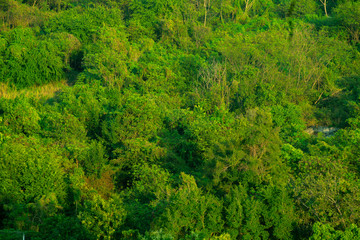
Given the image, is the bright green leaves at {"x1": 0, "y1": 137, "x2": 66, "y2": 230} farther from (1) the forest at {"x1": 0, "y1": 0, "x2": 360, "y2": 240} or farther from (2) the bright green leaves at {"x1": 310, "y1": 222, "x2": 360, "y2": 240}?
(2) the bright green leaves at {"x1": 310, "y1": 222, "x2": 360, "y2": 240}

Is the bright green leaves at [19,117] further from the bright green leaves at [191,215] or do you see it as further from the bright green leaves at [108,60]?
the bright green leaves at [191,215]

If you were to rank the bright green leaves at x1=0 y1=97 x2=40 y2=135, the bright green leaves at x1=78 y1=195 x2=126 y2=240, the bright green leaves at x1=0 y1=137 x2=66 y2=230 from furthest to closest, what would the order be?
the bright green leaves at x1=0 y1=97 x2=40 y2=135 < the bright green leaves at x1=0 y1=137 x2=66 y2=230 < the bright green leaves at x1=78 y1=195 x2=126 y2=240

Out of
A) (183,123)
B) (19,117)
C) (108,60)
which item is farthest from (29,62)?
(183,123)

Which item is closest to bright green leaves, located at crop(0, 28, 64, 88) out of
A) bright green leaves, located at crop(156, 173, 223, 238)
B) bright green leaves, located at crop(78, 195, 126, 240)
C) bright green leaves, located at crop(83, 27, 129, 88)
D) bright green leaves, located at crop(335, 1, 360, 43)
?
bright green leaves, located at crop(83, 27, 129, 88)

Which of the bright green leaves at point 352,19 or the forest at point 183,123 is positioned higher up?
the bright green leaves at point 352,19

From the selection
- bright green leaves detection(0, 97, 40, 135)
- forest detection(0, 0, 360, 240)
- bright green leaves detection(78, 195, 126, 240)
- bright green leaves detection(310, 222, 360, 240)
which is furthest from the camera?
bright green leaves detection(0, 97, 40, 135)

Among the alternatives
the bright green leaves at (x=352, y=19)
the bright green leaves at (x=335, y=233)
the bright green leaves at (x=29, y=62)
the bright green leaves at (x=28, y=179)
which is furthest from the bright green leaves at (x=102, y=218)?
the bright green leaves at (x=352, y=19)

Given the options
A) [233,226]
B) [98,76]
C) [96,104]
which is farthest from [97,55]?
[233,226]

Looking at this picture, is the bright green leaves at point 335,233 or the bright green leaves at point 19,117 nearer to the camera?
the bright green leaves at point 335,233

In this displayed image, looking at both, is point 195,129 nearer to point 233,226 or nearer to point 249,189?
point 249,189
